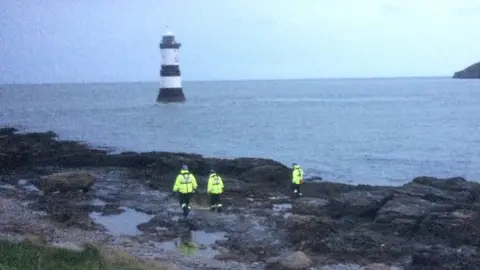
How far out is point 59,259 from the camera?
43.1ft

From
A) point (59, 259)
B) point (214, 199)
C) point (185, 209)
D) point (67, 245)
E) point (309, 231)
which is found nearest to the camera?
point (59, 259)

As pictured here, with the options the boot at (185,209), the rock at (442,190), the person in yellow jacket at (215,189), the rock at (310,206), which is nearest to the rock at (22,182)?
the person in yellow jacket at (215,189)

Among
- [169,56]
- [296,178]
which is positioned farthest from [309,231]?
[169,56]

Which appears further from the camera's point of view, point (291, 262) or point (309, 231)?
point (309, 231)

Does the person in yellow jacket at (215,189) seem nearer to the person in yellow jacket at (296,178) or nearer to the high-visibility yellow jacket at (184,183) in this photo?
the high-visibility yellow jacket at (184,183)

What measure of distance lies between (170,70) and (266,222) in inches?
2560

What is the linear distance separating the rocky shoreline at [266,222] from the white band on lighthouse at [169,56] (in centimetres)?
5347

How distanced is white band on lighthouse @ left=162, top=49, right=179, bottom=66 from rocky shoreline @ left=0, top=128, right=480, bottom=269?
5347 cm

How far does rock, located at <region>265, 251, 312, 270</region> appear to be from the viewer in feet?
50.8

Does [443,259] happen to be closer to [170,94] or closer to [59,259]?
[59,259]

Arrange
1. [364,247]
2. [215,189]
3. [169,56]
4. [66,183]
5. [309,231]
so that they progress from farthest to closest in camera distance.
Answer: [169,56] → [66,183] → [215,189] → [309,231] → [364,247]

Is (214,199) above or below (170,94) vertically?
below

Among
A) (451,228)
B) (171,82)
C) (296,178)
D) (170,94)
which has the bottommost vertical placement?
(451,228)

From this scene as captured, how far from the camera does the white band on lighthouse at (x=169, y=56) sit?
271 ft
